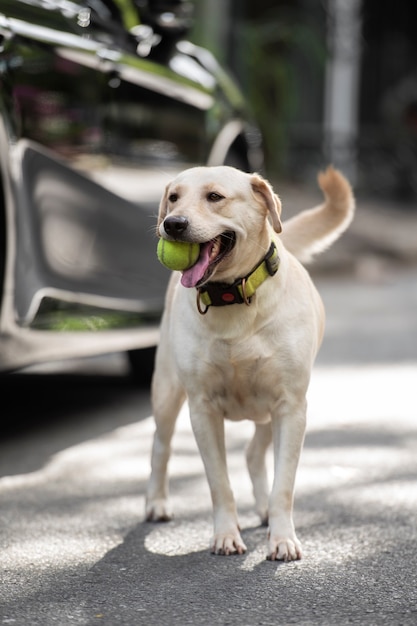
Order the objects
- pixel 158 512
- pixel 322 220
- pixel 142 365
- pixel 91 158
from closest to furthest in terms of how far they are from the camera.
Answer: pixel 158 512 < pixel 322 220 < pixel 91 158 < pixel 142 365

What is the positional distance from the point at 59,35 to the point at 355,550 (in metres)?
2.43

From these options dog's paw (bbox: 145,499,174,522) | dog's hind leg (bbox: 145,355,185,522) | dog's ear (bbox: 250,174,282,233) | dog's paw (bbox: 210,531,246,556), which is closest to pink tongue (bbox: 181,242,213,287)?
dog's ear (bbox: 250,174,282,233)

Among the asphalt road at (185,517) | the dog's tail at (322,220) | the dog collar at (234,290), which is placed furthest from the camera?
the dog's tail at (322,220)

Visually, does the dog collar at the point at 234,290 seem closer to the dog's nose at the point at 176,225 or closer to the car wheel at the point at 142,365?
the dog's nose at the point at 176,225

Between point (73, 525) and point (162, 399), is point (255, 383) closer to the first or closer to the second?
point (162, 399)

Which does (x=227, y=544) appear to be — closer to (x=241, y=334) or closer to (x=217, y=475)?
(x=217, y=475)

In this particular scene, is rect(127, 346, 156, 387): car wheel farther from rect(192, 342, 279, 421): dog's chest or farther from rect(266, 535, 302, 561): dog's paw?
rect(266, 535, 302, 561): dog's paw

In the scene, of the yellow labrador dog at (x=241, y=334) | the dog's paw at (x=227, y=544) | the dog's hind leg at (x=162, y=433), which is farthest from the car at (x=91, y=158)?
the dog's paw at (x=227, y=544)

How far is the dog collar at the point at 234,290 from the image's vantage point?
12.5ft

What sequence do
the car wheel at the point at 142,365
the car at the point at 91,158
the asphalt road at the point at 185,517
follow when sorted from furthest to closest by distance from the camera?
the car wheel at the point at 142,365
the car at the point at 91,158
the asphalt road at the point at 185,517

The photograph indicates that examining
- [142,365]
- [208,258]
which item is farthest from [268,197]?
[142,365]

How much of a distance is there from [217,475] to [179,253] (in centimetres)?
74

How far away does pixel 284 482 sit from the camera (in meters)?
3.83

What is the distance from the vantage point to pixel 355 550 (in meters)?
3.82
